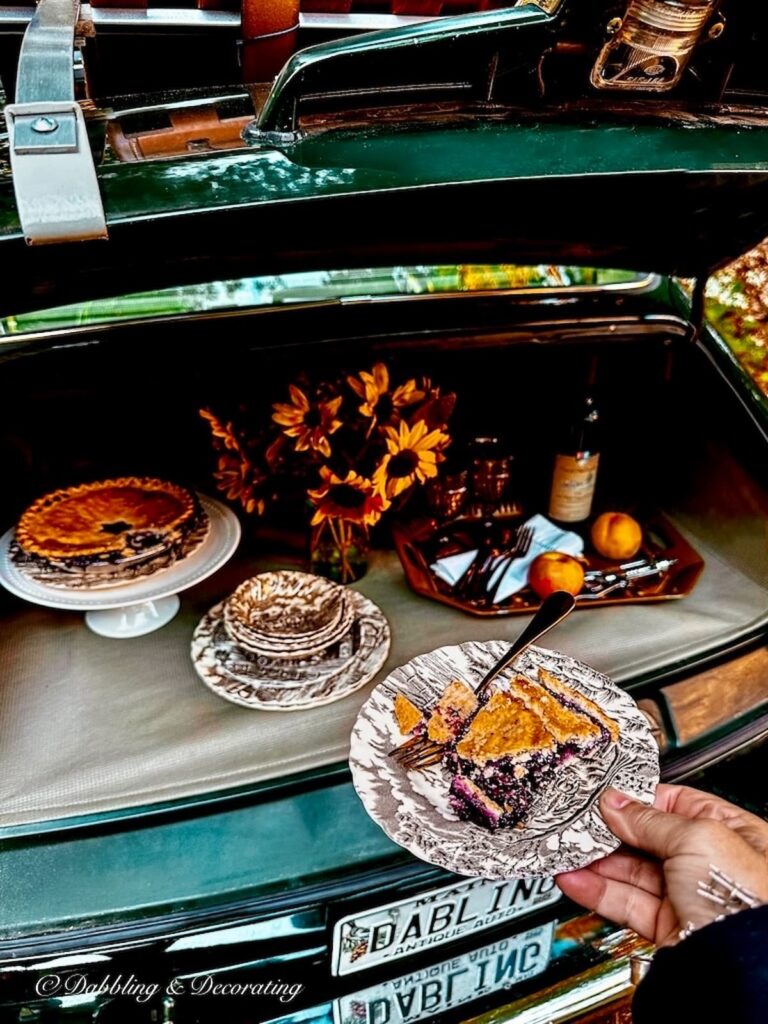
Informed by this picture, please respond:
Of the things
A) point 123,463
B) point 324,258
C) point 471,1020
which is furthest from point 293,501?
point 471,1020

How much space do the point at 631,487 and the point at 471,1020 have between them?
43.0 inches

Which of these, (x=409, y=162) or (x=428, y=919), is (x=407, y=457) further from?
(x=428, y=919)

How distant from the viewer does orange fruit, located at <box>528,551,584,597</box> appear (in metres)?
1.51

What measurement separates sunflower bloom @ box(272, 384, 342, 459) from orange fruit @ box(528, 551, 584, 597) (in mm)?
472

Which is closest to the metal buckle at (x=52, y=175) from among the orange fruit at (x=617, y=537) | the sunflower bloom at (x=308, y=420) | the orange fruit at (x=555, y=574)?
the sunflower bloom at (x=308, y=420)

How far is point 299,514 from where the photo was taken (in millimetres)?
1633

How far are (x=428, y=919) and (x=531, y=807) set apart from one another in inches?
9.4

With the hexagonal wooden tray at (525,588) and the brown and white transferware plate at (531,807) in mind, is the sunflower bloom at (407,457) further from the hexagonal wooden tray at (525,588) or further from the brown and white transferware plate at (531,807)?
the brown and white transferware plate at (531,807)

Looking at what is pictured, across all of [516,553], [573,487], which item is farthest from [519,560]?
[573,487]

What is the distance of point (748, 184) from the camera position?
109 centimetres

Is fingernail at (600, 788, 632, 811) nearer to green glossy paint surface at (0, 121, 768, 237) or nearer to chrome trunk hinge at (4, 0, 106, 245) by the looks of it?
green glossy paint surface at (0, 121, 768, 237)

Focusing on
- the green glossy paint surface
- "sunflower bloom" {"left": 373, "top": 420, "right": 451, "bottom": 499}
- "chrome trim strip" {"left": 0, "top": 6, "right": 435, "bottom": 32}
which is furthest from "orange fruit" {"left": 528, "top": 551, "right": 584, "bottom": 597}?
"chrome trim strip" {"left": 0, "top": 6, "right": 435, "bottom": 32}

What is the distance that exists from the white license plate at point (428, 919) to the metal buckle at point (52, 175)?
0.91m

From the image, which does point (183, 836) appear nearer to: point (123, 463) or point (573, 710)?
point (573, 710)
